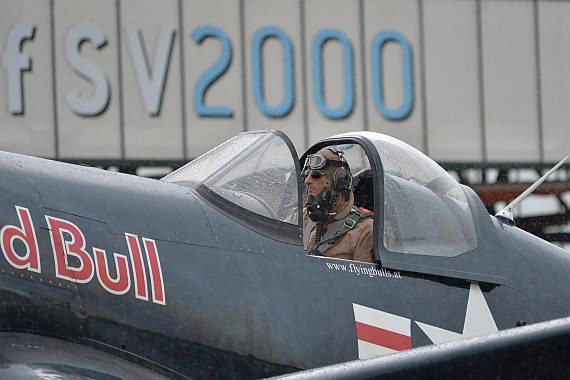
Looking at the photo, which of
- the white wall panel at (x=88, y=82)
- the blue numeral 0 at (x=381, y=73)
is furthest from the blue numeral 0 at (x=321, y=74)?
the white wall panel at (x=88, y=82)

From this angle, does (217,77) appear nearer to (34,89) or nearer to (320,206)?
(34,89)

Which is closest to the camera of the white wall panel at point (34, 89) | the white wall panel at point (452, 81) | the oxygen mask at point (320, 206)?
the oxygen mask at point (320, 206)

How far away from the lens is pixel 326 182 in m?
5.20

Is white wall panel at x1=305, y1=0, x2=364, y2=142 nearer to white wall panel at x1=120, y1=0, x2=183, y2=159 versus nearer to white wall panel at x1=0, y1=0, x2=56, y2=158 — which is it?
white wall panel at x1=120, y1=0, x2=183, y2=159

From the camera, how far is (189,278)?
3889 mm

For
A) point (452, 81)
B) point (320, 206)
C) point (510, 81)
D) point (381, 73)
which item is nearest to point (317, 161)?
point (320, 206)

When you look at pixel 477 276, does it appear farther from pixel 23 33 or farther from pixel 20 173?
pixel 23 33

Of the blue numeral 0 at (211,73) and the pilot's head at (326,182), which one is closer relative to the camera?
the pilot's head at (326,182)

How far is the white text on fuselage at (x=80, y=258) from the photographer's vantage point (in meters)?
3.59

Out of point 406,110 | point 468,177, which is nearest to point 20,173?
point 406,110

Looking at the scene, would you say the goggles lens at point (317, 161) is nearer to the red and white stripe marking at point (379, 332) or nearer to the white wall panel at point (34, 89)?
the red and white stripe marking at point (379, 332)

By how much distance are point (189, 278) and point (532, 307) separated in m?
2.16

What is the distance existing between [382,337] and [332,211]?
3.44 feet

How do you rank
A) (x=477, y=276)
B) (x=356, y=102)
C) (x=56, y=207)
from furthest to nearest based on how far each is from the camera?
(x=356, y=102) → (x=477, y=276) → (x=56, y=207)
